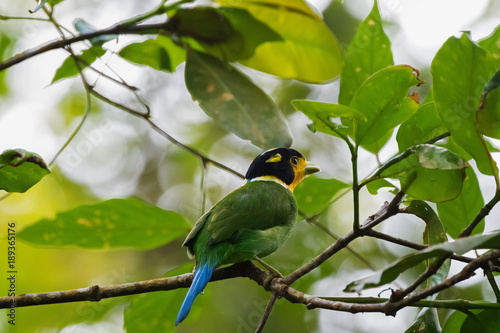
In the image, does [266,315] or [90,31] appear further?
[90,31]

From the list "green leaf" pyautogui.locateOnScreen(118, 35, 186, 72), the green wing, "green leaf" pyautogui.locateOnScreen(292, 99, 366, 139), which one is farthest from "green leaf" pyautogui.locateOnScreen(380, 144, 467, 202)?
"green leaf" pyautogui.locateOnScreen(118, 35, 186, 72)

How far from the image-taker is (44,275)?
519 cm

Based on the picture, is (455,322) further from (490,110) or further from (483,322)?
(490,110)

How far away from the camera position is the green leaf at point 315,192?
2.19m

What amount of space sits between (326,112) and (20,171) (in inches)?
37.1

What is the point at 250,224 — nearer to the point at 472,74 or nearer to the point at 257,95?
the point at 257,95

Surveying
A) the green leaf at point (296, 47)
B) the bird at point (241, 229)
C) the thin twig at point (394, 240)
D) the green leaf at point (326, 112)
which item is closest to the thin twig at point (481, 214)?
the thin twig at point (394, 240)

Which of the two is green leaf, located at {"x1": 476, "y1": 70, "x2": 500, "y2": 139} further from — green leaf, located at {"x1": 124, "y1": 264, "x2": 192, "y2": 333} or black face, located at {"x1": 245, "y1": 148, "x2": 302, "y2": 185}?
black face, located at {"x1": 245, "y1": 148, "x2": 302, "y2": 185}

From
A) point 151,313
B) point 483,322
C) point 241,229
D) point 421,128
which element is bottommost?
point 151,313

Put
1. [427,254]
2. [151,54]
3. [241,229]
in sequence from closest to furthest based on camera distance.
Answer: [427,254] < [151,54] < [241,229]

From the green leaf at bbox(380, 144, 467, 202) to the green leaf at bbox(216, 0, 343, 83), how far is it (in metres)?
0.59

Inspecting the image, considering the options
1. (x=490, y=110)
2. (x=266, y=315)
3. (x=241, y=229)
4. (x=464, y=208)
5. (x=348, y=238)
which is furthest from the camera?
(x=241, y=229)

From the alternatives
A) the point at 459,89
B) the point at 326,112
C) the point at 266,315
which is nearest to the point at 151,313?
the point at 266,315

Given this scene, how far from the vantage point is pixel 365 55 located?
1.89 meters
